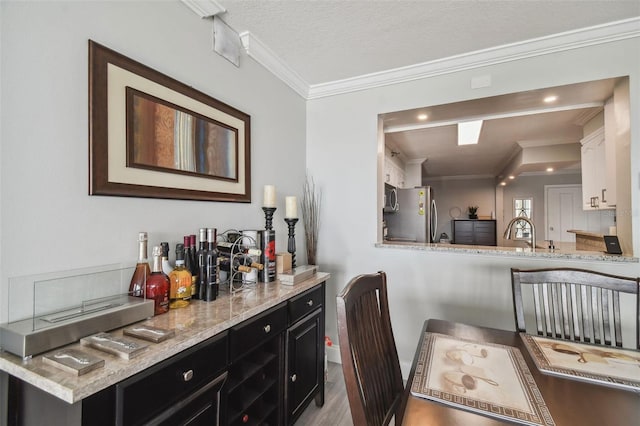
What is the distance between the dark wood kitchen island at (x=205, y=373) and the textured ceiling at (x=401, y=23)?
1.69 metres

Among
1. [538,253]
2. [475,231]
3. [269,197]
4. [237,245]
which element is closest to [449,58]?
[538,253]

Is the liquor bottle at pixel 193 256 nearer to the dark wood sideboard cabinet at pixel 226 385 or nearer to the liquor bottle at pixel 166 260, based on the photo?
the liquor bottle at pixel 166 260

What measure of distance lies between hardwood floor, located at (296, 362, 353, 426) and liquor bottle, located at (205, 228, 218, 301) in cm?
114

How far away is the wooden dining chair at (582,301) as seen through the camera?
1306 millimetres

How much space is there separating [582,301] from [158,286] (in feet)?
6.43

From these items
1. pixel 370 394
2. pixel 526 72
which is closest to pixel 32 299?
pixel 370 394

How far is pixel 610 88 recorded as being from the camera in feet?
6.86

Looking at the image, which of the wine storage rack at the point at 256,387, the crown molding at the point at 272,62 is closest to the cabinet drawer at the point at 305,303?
the wine storage rack at the point at 256,387

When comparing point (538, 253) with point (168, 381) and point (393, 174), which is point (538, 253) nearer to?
point (168, 381)

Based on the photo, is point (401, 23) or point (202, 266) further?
point (401, 23)

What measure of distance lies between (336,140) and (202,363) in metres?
2.19

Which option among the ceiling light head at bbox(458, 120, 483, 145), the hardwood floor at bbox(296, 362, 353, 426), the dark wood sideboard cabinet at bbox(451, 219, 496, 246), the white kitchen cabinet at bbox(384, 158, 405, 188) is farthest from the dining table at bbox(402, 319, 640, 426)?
the dark wood sideboard cabinet at bbox(451, 219, 496, 246)

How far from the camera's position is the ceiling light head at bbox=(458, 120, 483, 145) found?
3427mm

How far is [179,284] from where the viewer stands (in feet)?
4.23
